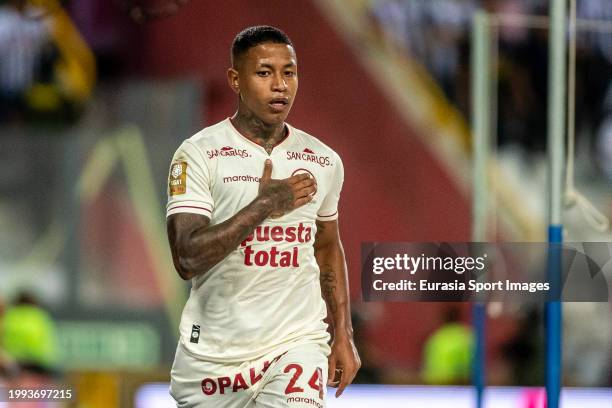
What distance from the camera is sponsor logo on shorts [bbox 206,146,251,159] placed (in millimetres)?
3958

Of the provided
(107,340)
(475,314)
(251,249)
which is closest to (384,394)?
(475,314)

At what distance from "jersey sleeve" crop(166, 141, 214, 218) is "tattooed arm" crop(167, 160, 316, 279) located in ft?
0.09

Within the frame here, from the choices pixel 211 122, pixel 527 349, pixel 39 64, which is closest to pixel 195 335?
pixel 527 349

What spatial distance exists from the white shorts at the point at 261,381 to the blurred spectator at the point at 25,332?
16.9 feet

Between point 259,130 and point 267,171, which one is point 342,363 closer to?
point 267,171

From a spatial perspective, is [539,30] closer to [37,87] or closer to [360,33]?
[360,33]

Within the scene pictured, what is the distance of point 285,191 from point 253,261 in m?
0.23

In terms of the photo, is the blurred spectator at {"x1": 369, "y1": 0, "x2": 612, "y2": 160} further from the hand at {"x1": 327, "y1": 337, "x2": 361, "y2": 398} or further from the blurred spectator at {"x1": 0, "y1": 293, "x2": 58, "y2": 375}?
the hand at {"x1": 327, "y1": 337, "x2": 361, "y2": 398}

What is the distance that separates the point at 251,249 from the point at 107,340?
6936mm

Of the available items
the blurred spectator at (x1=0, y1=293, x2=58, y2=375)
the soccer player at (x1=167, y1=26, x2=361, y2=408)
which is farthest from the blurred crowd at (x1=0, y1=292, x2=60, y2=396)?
the soccer player at (x1=167, y1=26, x2=361, y2=408)

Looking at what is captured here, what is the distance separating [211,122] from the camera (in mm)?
10523

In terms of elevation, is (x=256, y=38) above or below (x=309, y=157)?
above

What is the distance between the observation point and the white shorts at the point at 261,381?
3824 millimetres

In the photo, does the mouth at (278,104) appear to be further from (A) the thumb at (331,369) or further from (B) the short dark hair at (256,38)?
(A) the thumb at (331,369)
